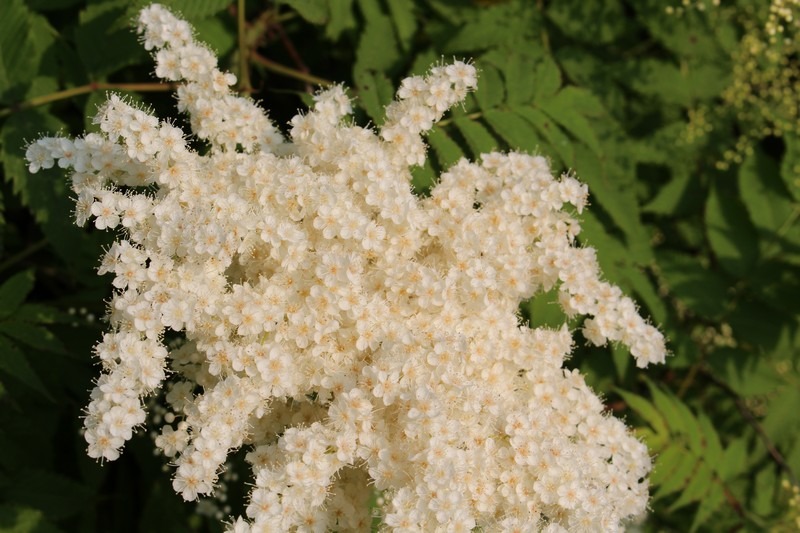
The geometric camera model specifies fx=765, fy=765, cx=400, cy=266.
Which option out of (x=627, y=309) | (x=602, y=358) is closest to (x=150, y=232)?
(x=627, y=309)

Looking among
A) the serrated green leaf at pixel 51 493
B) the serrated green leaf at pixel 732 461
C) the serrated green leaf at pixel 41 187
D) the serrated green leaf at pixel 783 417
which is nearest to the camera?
the serrated green leaf at pixel 41 187

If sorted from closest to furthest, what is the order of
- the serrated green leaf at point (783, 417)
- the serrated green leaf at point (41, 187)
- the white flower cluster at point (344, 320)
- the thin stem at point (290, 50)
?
the white flower cluster at point (344, 320) < the serrated green leaf at point (41, 187) < the thin stem at point (290, 50) < the serrated green leaf at point (783, 417)

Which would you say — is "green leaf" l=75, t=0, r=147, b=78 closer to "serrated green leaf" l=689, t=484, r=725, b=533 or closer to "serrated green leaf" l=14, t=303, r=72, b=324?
"serrated green leaf" l=14, t=303, r=72, b=324

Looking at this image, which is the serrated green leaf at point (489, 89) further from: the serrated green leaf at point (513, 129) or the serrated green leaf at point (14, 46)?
the serrated green leaf at point (14, 46)

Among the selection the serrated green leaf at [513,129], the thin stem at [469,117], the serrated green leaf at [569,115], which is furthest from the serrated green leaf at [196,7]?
the serrated green leaf at [569,115]

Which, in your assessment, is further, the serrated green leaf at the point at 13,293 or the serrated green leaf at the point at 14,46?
the serrated green leaf at the point at 14,46

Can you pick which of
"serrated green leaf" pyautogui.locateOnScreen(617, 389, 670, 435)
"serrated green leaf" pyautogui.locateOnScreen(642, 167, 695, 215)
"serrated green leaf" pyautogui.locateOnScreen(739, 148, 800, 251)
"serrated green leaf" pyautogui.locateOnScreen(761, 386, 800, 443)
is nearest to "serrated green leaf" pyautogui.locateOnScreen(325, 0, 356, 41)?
"serrated green leaf" pyautogui.locateOnScreen(642, 167, 695, 215)

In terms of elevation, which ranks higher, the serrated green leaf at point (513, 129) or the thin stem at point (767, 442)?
the serrated green leaf at point (513, 129)
